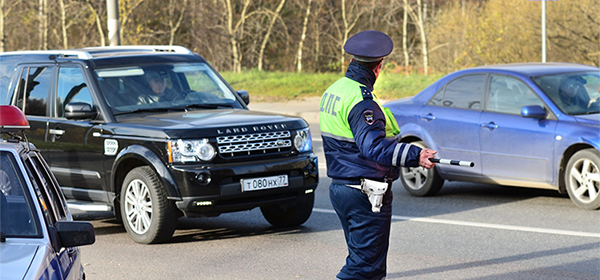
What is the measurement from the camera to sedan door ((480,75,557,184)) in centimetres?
882

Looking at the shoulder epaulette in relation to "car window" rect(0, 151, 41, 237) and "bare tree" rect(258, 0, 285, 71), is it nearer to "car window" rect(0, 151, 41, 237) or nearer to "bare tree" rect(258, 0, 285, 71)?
"car window" rect(0, 151, 41, 237)

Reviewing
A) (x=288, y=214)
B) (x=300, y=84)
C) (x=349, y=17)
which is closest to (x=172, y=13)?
(x=349, y=17)

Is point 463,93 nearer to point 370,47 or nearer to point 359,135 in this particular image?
point 370,47

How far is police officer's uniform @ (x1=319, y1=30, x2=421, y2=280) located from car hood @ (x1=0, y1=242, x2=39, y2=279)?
1.77 metres

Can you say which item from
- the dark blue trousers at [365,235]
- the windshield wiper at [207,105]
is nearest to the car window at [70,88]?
the windshield wiper at [207,105]

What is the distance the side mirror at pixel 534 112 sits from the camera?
877cm

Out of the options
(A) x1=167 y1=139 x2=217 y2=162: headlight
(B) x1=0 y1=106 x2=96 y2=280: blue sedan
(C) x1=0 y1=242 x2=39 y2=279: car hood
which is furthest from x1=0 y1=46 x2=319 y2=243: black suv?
(C) x1=0 y1=242 x2=39 y2=279: car hood

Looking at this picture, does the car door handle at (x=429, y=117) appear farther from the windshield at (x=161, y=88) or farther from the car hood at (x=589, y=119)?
the windshield at (x=161, y=88)

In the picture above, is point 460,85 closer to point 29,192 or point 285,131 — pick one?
point 285,131

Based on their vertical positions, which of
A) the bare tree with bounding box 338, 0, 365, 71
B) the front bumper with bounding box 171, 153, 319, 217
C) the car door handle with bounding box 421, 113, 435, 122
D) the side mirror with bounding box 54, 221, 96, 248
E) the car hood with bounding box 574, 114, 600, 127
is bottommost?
the bare tree with bounding box 338, 0, 365, 71

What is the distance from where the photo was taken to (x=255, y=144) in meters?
7.47

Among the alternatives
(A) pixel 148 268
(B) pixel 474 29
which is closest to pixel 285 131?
(A) pixel 148 268

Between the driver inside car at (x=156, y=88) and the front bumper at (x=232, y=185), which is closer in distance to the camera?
the front bumper at (x=232, y=185)

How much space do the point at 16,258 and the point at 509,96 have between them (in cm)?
707
